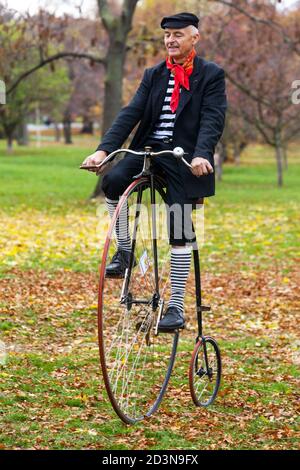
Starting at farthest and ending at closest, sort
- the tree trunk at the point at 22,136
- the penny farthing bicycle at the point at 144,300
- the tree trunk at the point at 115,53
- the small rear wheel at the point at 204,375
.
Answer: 1. the tree trunk at the point at 22,136
2. the tree trunk at the point at 115,53
3. the small rear wheel at the point at 204,375
4. the penny farthing bicycle at the point at 144,300

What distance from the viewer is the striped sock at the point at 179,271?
6.00m

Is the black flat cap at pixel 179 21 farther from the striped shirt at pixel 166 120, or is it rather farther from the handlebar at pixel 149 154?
the handlebar at pixel 149 154

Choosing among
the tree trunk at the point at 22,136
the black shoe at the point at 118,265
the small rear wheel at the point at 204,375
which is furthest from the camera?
the tree trunk at the point at 22,136

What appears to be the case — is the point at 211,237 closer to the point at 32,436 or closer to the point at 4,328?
the point at 4,328

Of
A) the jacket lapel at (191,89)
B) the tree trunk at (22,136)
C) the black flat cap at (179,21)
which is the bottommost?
the tree trunk at (22,136)

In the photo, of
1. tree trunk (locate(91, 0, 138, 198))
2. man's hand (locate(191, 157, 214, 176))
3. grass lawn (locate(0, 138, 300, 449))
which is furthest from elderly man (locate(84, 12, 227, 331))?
tree trunk (locate(91, 0, 138, 198))

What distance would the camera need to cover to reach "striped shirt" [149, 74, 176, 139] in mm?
5934

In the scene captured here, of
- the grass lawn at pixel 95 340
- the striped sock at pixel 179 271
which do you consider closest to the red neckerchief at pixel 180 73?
the striped sock at pixel 179 271

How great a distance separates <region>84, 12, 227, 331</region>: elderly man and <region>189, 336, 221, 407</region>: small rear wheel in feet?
1.41

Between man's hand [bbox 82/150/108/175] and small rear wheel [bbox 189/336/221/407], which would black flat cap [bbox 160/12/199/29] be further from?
small rear wheel [bbox 189/336/221/407]

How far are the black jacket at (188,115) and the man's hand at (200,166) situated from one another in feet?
0.68

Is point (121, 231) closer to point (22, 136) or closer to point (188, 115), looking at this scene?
point (188, 115)

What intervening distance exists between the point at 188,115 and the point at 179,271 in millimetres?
979
